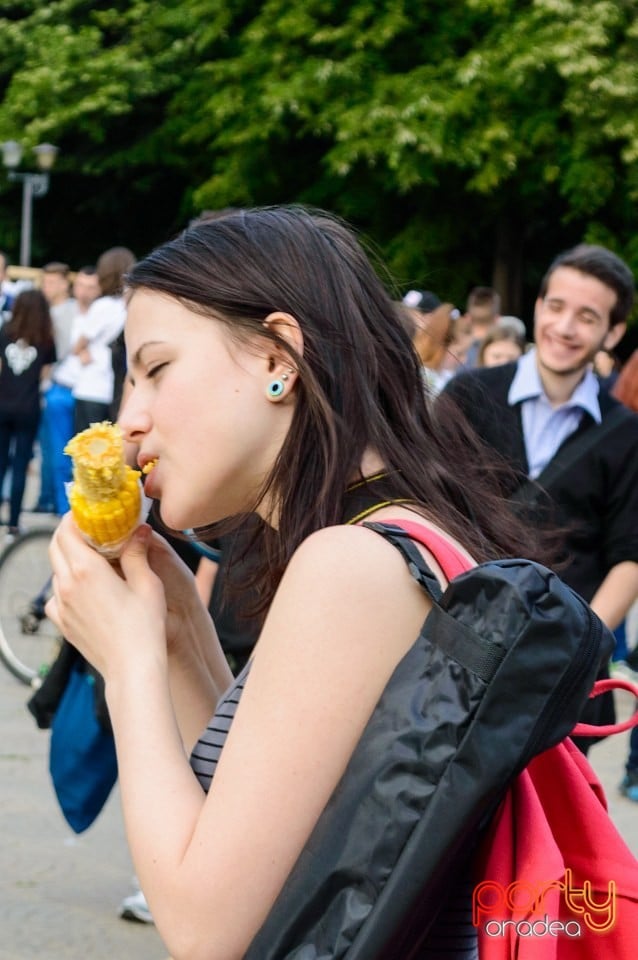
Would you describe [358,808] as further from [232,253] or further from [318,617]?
[232,253]

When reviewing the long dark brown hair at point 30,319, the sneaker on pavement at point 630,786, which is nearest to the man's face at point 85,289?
the long dark brown hair at point 30,319

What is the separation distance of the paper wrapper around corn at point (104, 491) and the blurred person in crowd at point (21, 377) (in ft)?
34.1

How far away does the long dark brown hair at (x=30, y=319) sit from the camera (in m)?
12.4

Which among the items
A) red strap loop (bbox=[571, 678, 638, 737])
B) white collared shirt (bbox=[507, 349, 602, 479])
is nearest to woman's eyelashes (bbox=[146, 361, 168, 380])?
red strap loop (bbox=[571, 678, 638, 737])

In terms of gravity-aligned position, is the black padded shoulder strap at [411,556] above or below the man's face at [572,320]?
above

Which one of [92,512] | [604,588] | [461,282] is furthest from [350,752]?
[461,282]

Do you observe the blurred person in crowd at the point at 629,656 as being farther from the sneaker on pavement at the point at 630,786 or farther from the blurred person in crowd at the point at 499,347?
the blurred person in crowd at the point at 499,347

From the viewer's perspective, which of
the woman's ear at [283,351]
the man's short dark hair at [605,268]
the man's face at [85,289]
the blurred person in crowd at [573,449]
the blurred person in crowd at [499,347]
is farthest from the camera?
the man's face at [85,289]

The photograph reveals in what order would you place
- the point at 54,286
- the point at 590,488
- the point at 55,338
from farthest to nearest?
the point at 54,286, the point at 55,338, the point at 590,488

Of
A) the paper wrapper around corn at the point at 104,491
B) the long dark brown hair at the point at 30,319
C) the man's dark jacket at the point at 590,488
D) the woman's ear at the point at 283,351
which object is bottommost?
the long dark brown hair at the point at 30,319

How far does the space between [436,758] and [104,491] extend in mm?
669

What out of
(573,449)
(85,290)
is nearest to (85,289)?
(85,290)

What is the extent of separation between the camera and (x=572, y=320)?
4805 millimetres

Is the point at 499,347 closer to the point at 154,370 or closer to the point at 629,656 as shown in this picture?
the point at 629,656
